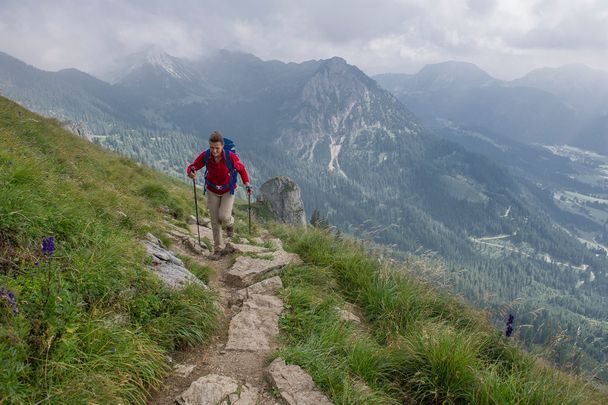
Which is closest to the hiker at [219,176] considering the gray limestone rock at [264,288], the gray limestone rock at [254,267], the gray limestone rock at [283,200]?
the gray limestone rock at [254,267]

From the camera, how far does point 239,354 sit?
204 inches

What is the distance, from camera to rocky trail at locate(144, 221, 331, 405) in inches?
166

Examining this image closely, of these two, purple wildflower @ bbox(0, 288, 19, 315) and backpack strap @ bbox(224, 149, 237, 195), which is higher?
backpack strap @ bbox(224, 149, 237, 195)

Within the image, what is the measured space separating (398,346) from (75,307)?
4395 mm

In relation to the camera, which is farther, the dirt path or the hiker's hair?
the hiker's hair

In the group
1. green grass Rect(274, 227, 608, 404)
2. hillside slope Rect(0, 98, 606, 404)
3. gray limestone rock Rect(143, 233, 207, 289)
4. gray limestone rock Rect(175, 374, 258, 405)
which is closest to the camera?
hillside slope Rect(0, 98, 606, 404)

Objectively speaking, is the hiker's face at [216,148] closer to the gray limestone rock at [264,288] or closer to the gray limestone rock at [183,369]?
the gray limestone rock at [264,288]

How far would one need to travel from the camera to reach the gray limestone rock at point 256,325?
538 centimetres

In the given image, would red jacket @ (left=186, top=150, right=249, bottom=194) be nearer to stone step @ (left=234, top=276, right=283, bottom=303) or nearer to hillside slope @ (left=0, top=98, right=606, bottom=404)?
hillside slope @ (left=0, top=98, right=606, bottom=404)

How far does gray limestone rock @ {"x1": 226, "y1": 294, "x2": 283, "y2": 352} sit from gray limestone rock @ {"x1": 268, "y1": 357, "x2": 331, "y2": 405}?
70 cm

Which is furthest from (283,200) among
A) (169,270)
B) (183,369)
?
(183,369)

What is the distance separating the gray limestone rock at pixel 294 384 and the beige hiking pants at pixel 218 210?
6.23 m

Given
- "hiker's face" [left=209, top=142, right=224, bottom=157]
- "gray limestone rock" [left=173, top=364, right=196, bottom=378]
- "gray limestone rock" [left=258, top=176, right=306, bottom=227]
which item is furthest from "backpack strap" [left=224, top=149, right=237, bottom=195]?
"gray limestone rock" [left=258, top=176, right=306, bottom=227]

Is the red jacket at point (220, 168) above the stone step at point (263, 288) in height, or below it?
above
